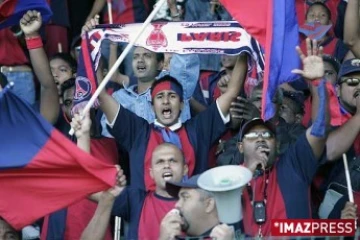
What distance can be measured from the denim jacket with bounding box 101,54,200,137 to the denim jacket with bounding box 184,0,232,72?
0.76 metres

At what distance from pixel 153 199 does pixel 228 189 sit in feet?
7.19

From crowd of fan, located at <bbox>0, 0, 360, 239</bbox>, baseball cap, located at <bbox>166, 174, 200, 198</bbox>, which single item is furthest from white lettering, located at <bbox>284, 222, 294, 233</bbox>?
baseball cap, located at <bbox>166, 174, 200, 198</bbox>

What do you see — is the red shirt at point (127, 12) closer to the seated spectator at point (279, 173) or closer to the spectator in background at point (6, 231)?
the seated spectator at point (279, 173)

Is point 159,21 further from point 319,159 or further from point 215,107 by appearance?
point 319,159

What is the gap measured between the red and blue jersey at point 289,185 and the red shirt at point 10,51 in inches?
136

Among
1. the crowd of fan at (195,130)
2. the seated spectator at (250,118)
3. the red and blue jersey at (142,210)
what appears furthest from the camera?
the seated spectator at (250,118)

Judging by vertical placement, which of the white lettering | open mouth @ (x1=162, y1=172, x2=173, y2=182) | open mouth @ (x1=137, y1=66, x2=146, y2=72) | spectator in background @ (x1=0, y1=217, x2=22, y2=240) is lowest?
spectator in background @ (x1=0, y1=217, x2=22, y2=240)

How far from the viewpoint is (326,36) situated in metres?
14.1

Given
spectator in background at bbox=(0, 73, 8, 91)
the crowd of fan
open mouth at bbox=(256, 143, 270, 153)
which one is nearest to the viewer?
the crowd of fan

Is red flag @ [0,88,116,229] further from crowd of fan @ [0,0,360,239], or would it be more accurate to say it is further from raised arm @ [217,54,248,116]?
raised arm @ [217,54,248,116]

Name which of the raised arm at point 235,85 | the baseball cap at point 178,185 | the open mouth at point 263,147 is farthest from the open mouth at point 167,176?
the raised arm at point 235,85

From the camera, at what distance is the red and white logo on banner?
1043cm

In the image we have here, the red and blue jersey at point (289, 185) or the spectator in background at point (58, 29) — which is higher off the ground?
the spectator in background at point (58, 29)

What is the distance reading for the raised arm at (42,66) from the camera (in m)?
12.5
